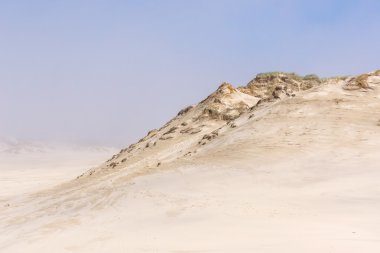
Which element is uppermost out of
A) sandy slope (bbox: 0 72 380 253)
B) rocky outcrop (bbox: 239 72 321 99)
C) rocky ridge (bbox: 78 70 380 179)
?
rocky outcrop (bbox: 239 72 321 99)

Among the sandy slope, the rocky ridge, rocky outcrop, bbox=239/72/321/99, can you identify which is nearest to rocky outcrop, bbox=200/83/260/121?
the rocky ridge

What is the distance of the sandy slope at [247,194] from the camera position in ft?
23.6

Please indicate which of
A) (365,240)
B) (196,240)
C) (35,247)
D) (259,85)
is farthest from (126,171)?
(259,85)

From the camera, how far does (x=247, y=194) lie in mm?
10156

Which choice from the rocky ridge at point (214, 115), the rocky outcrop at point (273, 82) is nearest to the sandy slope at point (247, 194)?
the rocky ridge at point (214, 115)

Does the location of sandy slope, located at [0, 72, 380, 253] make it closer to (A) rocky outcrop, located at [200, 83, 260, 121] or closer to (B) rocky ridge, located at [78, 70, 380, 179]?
(B) rocky ridge, located at [78, 70, 380, 179]

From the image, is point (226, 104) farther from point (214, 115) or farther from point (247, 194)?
point (247, 194)

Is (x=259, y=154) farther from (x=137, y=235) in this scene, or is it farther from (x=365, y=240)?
(x=365, y=240)

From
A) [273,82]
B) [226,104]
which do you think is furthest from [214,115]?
[273,82]

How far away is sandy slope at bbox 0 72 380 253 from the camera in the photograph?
284 inches

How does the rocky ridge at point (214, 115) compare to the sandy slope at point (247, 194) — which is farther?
the rocky ridge at point (214, 115)

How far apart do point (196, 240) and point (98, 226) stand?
275 cm

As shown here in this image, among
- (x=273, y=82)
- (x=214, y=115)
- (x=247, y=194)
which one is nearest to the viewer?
(x=247, y=194)

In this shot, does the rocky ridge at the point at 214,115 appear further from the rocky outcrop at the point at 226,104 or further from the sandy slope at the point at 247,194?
the sandy slope at the point at 247,194
